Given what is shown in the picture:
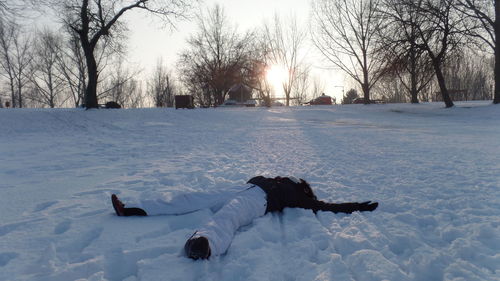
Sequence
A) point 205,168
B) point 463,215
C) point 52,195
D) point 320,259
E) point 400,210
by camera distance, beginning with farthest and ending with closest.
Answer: point 205,168, point 52,195, point 400,210, point 463,215, point 320,259

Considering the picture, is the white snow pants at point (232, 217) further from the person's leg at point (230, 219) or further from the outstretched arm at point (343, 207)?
the outstretched arm at point (343, 207)

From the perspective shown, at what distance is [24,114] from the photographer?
12.7 meters

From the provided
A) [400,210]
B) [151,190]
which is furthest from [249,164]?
[400,210]

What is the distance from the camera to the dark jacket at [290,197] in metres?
3.27

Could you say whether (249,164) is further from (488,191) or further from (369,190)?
(488,191)

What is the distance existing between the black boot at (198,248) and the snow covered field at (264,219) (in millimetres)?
59

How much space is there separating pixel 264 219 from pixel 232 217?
535mm

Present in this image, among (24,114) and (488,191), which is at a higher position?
(24,114)

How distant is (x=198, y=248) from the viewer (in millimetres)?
2154

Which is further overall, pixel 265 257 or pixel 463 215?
pixel 463 215

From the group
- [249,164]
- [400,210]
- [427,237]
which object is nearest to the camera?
[427,237]

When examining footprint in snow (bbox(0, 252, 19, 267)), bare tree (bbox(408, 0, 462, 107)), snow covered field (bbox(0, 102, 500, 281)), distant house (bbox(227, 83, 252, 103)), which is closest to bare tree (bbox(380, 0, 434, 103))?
bare tree (bbox(408, 0, 462, 107))

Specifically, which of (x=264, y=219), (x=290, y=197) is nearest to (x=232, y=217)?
(x=264, y=219)

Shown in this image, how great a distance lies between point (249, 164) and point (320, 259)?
3.70m
